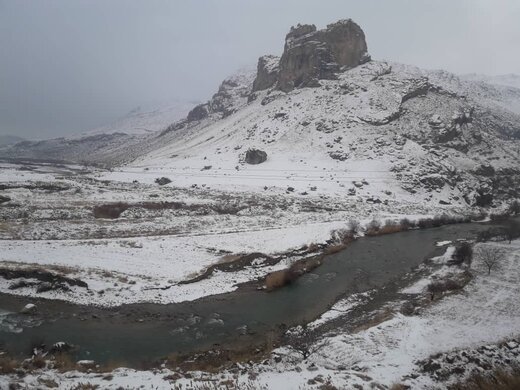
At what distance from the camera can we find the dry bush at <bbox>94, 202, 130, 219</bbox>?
42.4 metres

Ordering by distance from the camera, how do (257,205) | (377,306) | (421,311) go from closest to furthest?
(421,311), (377,306), (257,205)

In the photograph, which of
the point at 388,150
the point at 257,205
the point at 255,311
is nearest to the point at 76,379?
the point at 255,311

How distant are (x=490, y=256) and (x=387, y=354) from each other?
21518 mm

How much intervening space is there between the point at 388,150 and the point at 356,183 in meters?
15.6

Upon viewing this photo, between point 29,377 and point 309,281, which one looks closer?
point 29,377

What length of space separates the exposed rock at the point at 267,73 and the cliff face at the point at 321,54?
32.6 ft

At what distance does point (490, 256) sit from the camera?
32.2 metres

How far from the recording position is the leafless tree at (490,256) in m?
29.6

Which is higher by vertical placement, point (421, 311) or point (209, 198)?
point (209, 198)

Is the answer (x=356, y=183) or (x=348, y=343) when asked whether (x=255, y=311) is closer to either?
(x=348, y=343)

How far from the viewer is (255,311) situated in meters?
22.3

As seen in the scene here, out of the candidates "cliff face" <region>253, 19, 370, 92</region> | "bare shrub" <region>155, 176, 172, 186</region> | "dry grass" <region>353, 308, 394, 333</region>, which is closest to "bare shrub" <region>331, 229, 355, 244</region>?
"dry grass" <region>353, 308, 394, 333</region>

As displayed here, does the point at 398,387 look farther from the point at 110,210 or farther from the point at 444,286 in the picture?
the point at 110,210

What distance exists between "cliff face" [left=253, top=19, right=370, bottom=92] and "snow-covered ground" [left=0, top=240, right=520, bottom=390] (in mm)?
88720
